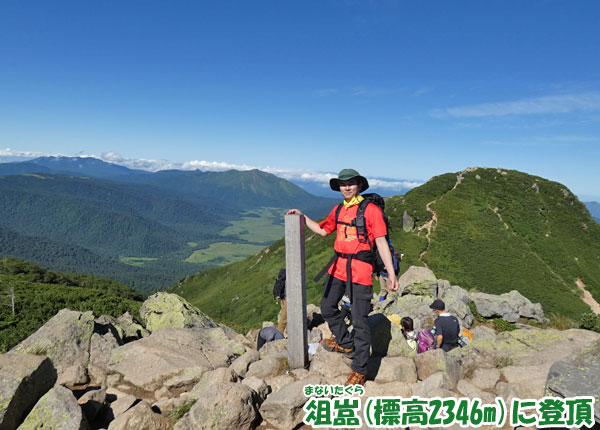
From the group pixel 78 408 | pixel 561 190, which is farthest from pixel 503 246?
pixel 78 408

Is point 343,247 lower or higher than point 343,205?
lower

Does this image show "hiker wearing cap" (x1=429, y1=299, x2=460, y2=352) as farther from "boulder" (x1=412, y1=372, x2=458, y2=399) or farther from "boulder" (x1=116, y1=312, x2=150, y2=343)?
"boulder" (x1=116, y1=312, x2=150, y2=343)

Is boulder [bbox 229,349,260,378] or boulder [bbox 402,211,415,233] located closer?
boulder [bbox 229,349,260,378]

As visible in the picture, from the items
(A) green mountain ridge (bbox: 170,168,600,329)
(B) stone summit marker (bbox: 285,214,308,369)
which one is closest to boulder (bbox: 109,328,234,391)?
(B) stone summit marker (bbox: 285,214,308,369)

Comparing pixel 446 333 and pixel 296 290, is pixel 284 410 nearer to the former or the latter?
pixel 296 290

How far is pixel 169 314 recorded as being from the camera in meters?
17.0

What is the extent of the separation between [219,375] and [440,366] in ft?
19.4

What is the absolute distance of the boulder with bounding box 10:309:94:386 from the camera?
32.8ft

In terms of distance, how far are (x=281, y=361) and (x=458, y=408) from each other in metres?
4.72

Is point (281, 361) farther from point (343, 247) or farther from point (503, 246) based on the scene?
point (503, 246)

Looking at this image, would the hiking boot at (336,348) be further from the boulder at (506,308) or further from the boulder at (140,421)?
the boulder at (506,308)

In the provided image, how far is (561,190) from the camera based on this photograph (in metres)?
86.3

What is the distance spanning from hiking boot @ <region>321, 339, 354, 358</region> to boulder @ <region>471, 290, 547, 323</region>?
731 inches

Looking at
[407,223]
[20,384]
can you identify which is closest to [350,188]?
[20,384]
